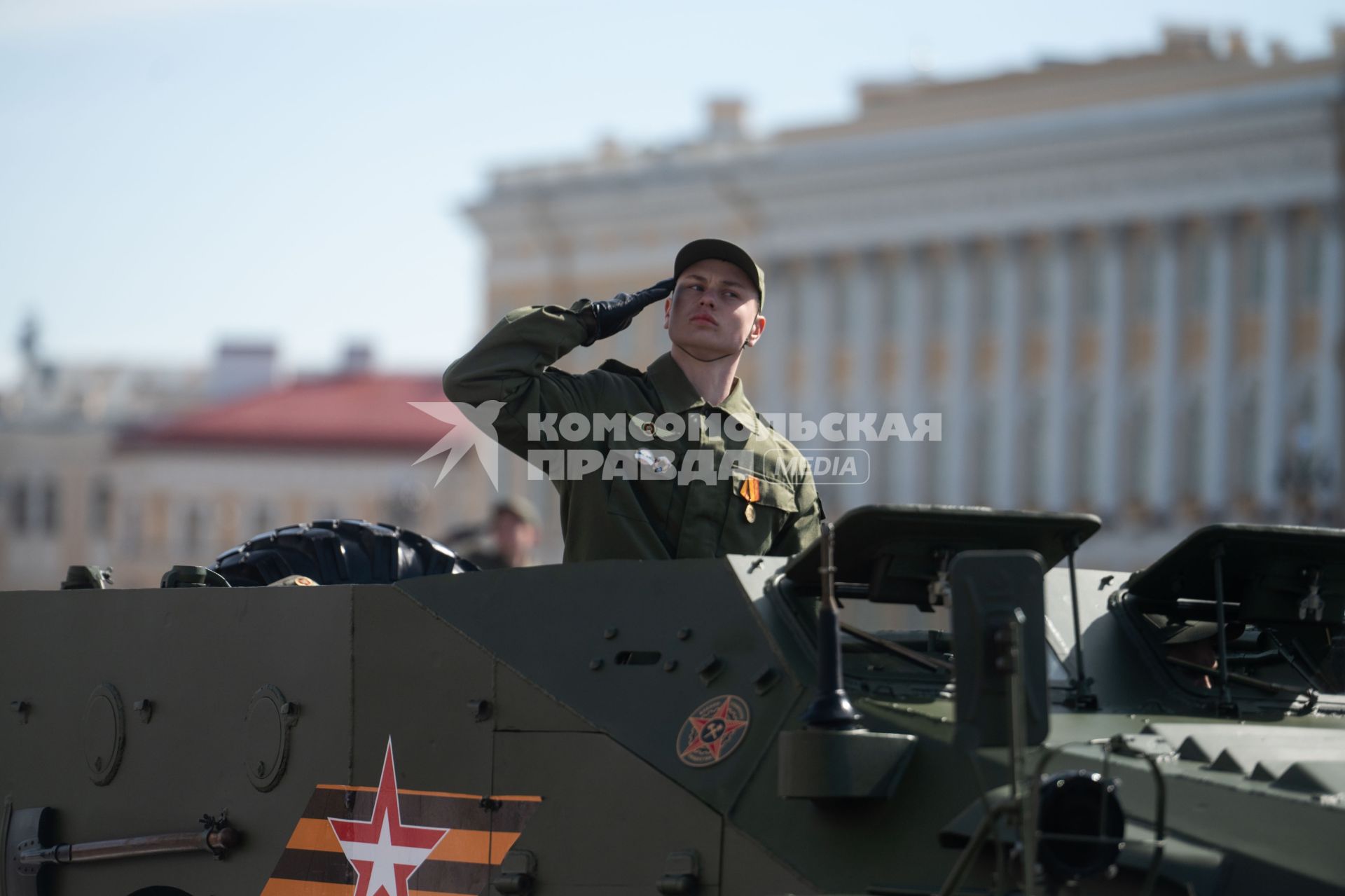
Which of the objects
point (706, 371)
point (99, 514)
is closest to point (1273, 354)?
point (99, 514)

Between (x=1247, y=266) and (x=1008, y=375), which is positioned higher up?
(x=1247, y=266)

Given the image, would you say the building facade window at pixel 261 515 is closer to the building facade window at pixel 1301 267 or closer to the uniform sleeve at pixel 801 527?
the building facade window at pixel 1301 267

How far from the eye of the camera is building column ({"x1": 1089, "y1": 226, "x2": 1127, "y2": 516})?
5784 centimetres

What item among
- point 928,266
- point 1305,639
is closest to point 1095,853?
point 1305,639

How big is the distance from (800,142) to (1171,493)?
1365 centimetres

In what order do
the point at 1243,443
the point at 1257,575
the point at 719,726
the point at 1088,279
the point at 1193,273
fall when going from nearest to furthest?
1. the point at 719,726
2. the point at 1257,575
3. the point at 1243,443
4. the point at 1193,273
5. the point at 1088,279

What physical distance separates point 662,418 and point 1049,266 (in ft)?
176

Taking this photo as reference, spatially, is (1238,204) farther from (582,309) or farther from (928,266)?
(582,309)

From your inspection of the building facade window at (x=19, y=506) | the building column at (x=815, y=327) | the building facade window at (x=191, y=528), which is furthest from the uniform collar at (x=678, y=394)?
the building facade window at (x=19, y=506)

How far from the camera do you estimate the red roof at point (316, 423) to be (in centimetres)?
7525

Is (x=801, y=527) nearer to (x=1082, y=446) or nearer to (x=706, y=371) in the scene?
(x=706, y=371)

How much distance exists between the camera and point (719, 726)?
6016mm

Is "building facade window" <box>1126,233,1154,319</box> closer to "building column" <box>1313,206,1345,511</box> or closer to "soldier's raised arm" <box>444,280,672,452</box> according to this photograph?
"building column" <box>1313,206,1345,511</box>

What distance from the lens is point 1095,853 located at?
16.9 feet
